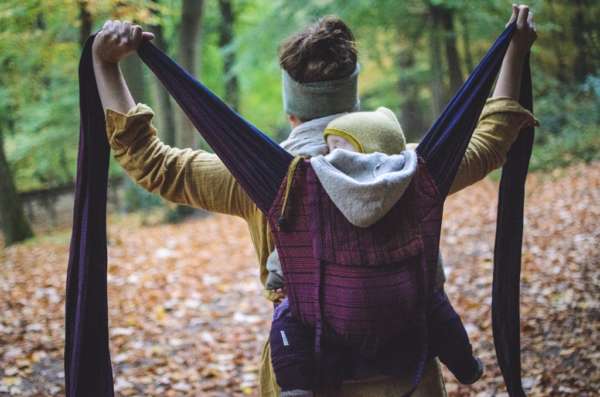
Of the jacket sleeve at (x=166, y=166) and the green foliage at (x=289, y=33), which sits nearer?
the jacket sleeve at (x=166, y=166)

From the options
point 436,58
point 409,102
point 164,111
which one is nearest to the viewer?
point 436,58

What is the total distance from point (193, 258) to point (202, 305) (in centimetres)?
204

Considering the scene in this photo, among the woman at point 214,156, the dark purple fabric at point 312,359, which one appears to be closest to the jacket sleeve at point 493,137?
the woman at point 214,156

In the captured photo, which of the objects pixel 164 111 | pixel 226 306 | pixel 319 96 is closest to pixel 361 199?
pixel 319 96

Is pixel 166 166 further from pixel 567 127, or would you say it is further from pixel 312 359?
pixel 567 127

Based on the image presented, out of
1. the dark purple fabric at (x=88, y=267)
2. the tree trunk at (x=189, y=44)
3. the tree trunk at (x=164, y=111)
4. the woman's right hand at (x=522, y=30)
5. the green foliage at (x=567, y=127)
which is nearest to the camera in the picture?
the dark purple fabric at (x=88, y=267)

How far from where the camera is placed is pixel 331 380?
156 cm

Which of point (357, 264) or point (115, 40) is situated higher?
point (115, 40)

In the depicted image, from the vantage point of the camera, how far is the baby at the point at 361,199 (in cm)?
140

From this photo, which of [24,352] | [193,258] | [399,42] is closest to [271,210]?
[24,352]

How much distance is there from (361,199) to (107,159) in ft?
3.30

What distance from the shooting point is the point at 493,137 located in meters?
1.93

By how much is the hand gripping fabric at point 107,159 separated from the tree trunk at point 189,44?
9.80m

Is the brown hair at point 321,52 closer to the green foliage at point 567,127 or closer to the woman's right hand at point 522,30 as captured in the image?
the woman's right hand at point 522,30
